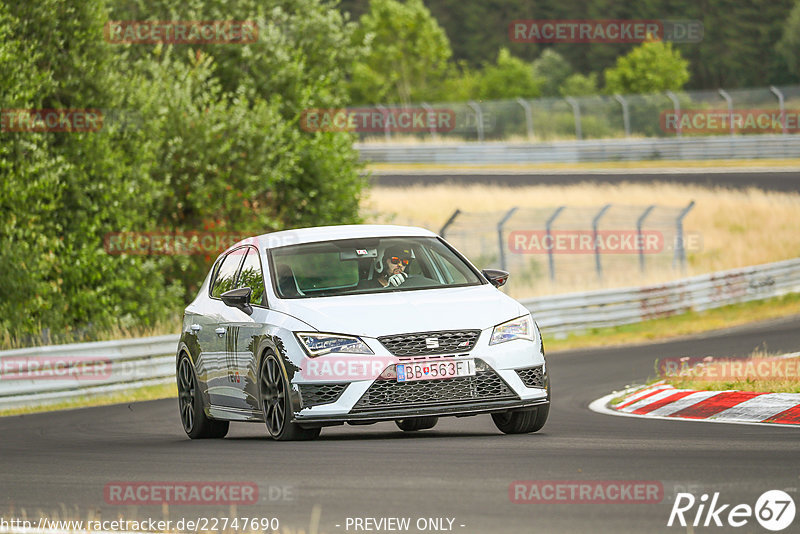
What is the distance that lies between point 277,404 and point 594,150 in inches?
1671

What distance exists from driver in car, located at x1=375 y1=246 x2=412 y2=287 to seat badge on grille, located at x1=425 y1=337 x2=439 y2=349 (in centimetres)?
109

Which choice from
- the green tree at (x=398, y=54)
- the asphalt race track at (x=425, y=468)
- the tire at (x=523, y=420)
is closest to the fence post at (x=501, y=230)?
the asphalt race track at (x=425, y=468)

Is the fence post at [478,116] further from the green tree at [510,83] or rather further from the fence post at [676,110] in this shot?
the green tree at [510,83]

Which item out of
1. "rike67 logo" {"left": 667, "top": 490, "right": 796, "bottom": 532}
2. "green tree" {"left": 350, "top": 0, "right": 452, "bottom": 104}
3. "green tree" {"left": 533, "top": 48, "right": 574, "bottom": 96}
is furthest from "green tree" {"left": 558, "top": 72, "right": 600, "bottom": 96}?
"rike67 logo" {"left": 667, "top": 490, "right": 796, "bottom": 532}

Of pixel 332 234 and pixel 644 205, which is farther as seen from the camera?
pixel 644 205

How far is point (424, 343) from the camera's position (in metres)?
9.42

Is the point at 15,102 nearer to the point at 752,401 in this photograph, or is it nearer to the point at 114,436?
the point at 114,436

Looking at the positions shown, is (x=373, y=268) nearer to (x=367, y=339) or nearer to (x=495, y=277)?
(x=495, y=277)

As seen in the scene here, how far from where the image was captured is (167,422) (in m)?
14.0

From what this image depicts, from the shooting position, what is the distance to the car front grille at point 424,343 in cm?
939

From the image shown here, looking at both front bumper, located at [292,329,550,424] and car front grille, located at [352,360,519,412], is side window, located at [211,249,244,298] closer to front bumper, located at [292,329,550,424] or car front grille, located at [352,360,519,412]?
front bumper, located at [292,329,550,424]

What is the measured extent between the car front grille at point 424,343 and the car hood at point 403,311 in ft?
0.13

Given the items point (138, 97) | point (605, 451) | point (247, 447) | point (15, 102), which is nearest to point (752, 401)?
point (605, 451)

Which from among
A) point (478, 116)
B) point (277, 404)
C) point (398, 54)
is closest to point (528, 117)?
point (478, 116)
